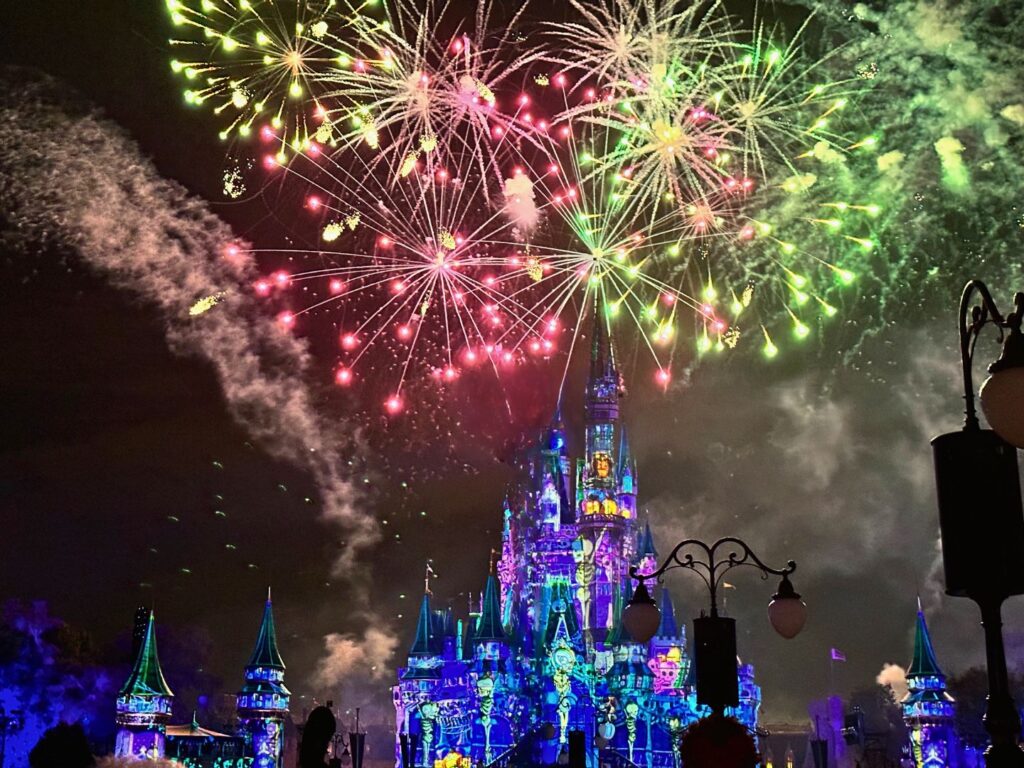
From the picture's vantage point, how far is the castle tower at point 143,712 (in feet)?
135

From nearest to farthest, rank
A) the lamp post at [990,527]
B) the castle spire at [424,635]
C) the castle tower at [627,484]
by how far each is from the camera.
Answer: the lamp post at [990,527], the castle spire at [424,635], the castle tower at [627,484]

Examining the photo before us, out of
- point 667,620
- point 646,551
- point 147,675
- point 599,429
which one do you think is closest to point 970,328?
point 147,675

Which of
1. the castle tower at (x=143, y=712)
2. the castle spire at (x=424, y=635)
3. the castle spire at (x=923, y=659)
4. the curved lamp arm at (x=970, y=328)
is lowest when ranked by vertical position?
the curved lamp arm at (x=970, y=328)

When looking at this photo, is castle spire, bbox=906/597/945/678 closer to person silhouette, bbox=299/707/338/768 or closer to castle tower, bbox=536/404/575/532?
castle tower, bbox=536/404/575/532

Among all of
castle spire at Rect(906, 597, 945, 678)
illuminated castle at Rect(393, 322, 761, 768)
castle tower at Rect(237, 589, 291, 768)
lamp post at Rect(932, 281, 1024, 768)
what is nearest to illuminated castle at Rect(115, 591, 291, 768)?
castle tower at Rect(237, 589, 291, 768)

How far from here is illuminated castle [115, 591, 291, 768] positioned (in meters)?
41.4

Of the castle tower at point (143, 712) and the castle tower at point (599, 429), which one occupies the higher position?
the castle tower at point (599, 429)

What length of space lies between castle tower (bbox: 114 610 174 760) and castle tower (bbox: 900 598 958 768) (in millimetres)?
31513

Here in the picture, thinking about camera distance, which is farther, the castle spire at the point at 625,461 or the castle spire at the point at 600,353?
the castle spire at the point at 600,353

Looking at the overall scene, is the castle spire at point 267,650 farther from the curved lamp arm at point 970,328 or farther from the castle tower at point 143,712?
the curved lamp arm at point 970,328

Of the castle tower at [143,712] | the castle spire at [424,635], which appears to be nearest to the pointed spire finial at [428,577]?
the castle spire at [424,635]

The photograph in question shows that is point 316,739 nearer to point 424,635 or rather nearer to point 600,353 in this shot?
point 424,635

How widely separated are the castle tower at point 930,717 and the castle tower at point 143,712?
31.5 metres

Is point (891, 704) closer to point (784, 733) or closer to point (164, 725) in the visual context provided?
point (784, 733)
